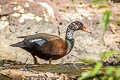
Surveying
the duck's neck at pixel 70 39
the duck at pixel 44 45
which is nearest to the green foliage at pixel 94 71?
the duck at pixel 44 45

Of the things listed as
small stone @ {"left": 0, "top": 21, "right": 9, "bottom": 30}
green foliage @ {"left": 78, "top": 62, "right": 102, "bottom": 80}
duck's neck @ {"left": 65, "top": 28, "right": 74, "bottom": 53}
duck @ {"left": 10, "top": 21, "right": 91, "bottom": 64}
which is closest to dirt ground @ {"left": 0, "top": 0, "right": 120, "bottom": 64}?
small stone @ {"left": 0, "top": 21, "right": 9, "bottom": 30}

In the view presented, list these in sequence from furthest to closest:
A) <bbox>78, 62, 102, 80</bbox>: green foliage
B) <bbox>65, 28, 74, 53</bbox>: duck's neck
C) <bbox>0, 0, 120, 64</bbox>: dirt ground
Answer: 1. <bbox>0, 0, 120, 64</bbox>: dirt ground
2. <bbox>65, 28, 74, 53</bbox>: duck's neck
3. <bbox>78, 62, 102, 80</bbox>: green foliage

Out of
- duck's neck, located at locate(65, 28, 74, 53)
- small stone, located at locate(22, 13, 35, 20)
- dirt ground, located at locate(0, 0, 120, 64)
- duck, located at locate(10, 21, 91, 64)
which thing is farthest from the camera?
small stone, located at locate(22, 13, 35, 20)

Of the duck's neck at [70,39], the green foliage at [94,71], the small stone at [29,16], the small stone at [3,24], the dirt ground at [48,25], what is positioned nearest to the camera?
the green foliage at [94,71]

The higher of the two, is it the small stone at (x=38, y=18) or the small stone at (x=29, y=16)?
the small stone at (x=29, y=16)

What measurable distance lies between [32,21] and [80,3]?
240 cm

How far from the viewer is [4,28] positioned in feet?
30.3

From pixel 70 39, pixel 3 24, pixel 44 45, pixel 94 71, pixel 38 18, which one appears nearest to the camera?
pixel 94 71

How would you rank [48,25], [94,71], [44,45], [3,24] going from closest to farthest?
1. [94,71]
2. [44,45]
3. [3,24]
4. [48,25]

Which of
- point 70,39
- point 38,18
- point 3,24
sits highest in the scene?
point 38,18

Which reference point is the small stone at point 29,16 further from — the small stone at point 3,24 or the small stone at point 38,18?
the small stone at point 3,24

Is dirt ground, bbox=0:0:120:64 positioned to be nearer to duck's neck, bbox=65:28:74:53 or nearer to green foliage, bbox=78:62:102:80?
duck's neck, bbox=65:28:74:53

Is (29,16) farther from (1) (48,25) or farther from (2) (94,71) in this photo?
(2) (94,71)

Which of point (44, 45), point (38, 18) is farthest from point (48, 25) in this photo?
point (44, 45)
